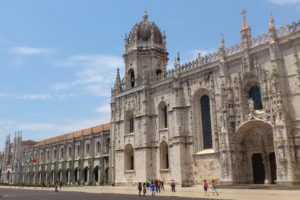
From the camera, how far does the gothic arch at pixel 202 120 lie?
3525 centimetres

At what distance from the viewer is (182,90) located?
125 feet

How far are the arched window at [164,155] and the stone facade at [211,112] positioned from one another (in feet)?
0.39

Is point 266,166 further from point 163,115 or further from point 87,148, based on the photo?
point 87,148

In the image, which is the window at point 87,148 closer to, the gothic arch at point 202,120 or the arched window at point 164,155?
the arched window at point 164,155

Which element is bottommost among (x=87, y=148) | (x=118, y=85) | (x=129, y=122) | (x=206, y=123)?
(x=87, y=148)

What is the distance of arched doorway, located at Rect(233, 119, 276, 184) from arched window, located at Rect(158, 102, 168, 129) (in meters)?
11.0

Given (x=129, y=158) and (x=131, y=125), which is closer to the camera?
(x=129, y=158)

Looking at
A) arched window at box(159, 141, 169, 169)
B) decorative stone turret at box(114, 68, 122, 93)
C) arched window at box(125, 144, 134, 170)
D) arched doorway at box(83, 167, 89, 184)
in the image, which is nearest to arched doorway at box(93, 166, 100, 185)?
arched doorway at box(83, 167, 89, 184)

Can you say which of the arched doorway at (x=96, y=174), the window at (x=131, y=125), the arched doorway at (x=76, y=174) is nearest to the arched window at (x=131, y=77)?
the window at (x=131, y=125)

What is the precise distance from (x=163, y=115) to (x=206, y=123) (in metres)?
6.75

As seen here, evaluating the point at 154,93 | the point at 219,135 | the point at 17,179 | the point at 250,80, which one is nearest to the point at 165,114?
the point at 154,93

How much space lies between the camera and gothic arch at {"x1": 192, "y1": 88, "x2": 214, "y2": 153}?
116ft

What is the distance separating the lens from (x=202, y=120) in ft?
118

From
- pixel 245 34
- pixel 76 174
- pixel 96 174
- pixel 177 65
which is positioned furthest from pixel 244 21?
pixel 76 174
